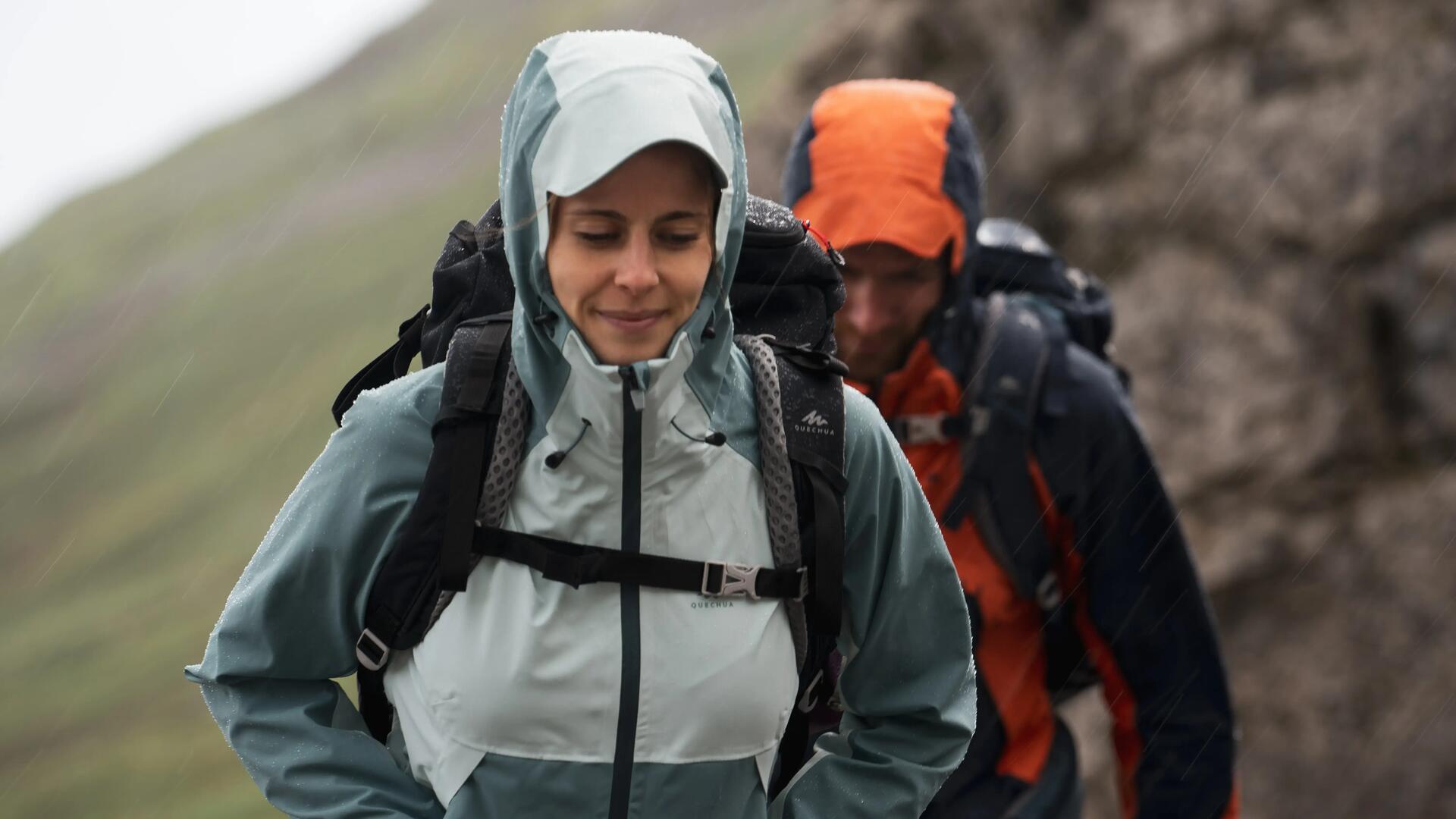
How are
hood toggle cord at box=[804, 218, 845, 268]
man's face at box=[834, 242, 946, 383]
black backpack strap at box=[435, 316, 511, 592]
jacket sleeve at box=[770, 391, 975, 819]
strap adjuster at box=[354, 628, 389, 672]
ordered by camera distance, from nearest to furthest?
black backpack strap at box=[435, 316, 511, 592]
strap adjuster at box=[354, 628, 389, 672]
jacket sleeve at box=[770, 391, 975, 819]
hood toggle cord at box=[804, 218, 845, 268]
man's face at box=[834, 242, 946, 383]

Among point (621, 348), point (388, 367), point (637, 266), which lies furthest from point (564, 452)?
point (388, 367)

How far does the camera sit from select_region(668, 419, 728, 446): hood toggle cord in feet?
9.53

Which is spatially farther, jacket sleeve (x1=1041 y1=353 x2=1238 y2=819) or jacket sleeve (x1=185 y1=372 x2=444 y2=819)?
jacket sleeve (x1=1041 y1=353 x2=1238 y2=819)

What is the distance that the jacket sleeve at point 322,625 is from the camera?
113 inches

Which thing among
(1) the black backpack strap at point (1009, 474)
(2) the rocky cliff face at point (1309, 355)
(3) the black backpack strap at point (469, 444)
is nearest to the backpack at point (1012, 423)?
(1) the black backpack strap at point (1009, 474)

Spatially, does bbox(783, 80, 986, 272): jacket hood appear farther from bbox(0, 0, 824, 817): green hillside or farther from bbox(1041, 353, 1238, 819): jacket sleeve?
bbox(0, 0, 824, 817): green hillside

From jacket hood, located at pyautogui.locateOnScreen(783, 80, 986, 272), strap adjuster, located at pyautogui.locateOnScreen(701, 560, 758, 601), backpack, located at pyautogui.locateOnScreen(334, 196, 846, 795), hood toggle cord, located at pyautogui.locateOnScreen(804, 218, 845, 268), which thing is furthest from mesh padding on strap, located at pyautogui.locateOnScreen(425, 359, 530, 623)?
jacket hood, located at pyautogui.locateOnScreen(783, 80, 986, 272)

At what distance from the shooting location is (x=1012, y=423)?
4719mm

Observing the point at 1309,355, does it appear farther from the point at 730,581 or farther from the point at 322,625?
the point at 322,625

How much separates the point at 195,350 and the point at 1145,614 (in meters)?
37.5

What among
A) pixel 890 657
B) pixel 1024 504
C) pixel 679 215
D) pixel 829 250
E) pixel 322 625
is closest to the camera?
pixel 679 215

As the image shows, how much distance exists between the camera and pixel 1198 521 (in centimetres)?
1011

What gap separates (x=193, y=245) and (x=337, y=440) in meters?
46.0

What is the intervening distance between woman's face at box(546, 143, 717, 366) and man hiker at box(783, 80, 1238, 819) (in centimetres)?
175
